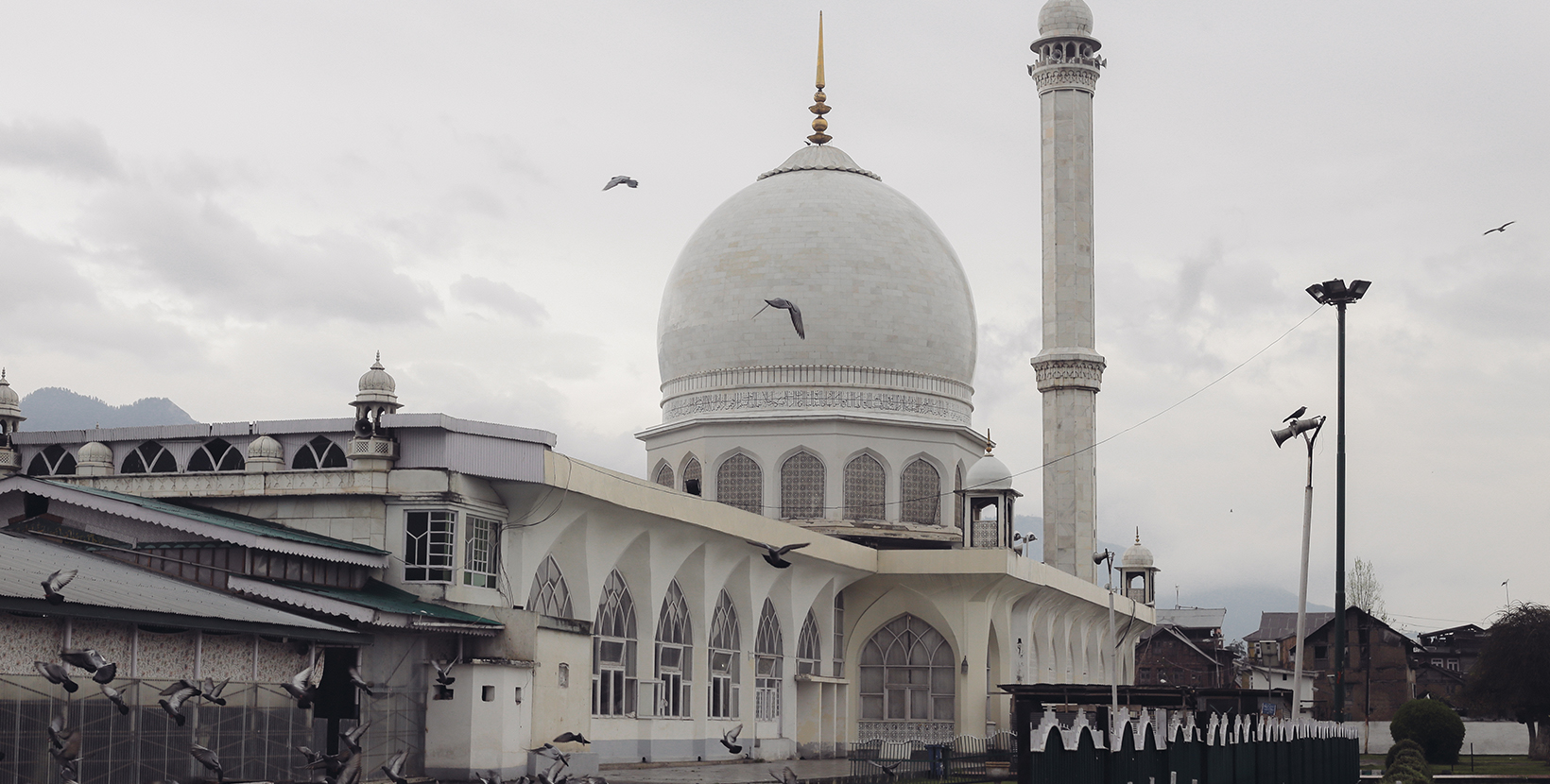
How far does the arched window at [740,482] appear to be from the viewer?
5259cm

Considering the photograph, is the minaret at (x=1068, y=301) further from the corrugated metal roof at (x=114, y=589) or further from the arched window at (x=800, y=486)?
the corrugated metal roof at (x=114, y=589)

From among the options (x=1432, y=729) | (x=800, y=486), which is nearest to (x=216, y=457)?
(x=800, y=486)

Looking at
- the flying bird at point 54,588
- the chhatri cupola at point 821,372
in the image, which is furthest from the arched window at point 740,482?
the flying bird at point 54,588

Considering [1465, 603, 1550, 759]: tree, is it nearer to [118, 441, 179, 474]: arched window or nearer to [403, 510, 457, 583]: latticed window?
[403, 510, 457, 583]: latticed window

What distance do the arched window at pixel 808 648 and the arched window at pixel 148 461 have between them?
1868cm

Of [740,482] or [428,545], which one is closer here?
[428,545]

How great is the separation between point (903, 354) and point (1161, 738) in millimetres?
35155

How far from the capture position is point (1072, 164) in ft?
195

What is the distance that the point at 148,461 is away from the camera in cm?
3388

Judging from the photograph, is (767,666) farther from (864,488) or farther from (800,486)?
(864,488)

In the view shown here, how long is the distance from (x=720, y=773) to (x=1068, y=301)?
27.5 m

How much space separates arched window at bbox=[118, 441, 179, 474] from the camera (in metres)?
33.7

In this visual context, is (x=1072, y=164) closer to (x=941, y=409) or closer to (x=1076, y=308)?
(x=1076, y=308)

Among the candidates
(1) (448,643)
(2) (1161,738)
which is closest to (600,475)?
(1) (448,643)
